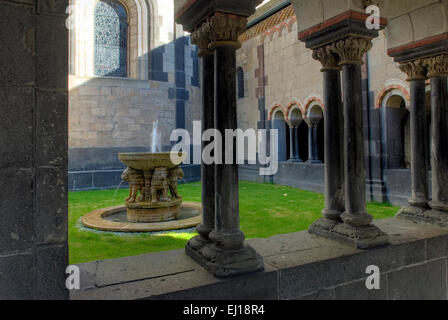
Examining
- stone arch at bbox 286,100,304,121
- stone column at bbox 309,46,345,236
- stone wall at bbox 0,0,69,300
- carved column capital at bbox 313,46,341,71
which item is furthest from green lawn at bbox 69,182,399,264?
carved column capital at bbox 313,46,341,71

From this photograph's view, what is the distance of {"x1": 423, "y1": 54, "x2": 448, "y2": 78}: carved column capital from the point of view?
11.6 ft

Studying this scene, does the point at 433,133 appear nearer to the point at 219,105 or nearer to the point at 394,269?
the point at 394,269

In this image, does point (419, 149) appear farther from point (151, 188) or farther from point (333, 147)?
point (151, 188)

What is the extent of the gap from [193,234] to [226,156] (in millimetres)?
2406

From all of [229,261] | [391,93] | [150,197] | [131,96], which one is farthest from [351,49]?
[131,96]

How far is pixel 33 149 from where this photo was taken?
153 cm

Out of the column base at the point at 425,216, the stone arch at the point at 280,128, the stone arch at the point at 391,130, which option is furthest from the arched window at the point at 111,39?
the column base at the point at 425,216

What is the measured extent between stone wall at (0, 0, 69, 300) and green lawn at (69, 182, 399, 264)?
2.01 m

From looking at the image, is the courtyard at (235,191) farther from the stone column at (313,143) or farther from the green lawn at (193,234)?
the stone column at (313,143)

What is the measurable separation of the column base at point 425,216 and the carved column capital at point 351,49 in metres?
1.88

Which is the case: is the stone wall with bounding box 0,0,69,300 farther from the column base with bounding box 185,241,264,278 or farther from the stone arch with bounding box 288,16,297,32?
the stone arch with bounding box 288,16,297,32

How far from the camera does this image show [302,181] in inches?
357

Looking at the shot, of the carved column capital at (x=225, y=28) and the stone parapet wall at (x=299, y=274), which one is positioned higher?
the carved column capital at (x=225, y=28)

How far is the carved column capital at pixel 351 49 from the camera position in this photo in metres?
2.92
